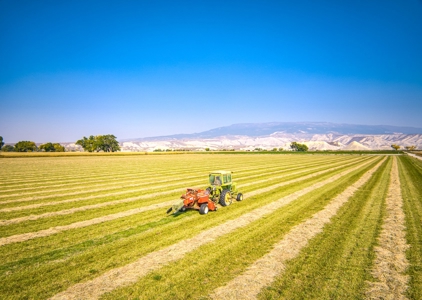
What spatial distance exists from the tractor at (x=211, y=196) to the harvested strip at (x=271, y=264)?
169 inches

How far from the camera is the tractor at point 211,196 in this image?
11.6 m

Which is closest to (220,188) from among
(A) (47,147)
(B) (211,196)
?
(B) (211,196)

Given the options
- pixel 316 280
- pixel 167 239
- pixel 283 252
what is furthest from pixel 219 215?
pixel 316 280

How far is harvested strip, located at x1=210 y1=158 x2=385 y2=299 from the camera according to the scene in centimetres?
557

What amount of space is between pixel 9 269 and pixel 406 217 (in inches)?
612

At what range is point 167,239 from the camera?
340 inches

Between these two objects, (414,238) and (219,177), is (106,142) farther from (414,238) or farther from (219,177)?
(414,238)

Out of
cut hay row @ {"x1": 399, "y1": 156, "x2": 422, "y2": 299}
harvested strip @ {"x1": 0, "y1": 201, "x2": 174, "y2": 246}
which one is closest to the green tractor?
harvested strip @ {"x1": 0, "y1": 201, "x2": 174, "y2": 246}

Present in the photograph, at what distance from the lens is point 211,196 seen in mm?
13500

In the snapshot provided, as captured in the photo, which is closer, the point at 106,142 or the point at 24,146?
the point at 24,146

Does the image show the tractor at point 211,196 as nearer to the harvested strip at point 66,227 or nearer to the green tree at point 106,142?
the harvested strip at point 66,227

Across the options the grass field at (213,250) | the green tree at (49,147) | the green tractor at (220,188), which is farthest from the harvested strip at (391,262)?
the green tree at (49,147)

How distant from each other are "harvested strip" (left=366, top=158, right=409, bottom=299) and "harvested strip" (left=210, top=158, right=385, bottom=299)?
2.07 m

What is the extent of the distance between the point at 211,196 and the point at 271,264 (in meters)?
6.87
